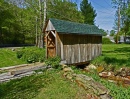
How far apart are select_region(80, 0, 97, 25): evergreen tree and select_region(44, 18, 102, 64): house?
32302 mm

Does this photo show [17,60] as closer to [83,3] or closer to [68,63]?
[68,63]

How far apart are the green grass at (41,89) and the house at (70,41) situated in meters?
4.32

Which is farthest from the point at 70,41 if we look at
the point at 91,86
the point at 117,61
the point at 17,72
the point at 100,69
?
the point at 91,86

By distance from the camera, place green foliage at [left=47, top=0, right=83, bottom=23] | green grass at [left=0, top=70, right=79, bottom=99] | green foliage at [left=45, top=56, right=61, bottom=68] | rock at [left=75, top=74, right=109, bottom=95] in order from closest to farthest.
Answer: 1. green grass at [left=0, top=70, right=79, bottom=99]
2. rock at [left=75, top=74, right=109, bottom=95]
3. green foliage at [left=45, top=56, right=61, bottom=68]
4. green foliage at [left=47, top=0, right=83, bottom=23]

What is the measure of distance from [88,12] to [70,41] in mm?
38281

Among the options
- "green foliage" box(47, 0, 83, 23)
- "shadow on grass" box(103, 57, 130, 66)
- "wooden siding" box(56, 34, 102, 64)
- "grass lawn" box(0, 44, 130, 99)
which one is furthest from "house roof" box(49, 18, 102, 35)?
"green foliage" box(47, 0, 83, 23)

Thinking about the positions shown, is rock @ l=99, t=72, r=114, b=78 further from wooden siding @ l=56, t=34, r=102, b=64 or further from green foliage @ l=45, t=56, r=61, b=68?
green foliage @ l=45, t=56, r=61, b=68

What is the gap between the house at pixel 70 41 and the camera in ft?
45.3

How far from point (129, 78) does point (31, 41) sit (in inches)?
1143

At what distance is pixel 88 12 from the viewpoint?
167 ft

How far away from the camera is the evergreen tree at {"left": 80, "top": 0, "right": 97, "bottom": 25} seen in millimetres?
49469

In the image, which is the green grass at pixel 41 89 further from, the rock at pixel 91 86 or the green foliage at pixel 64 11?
the green foliage at pixel 64 11

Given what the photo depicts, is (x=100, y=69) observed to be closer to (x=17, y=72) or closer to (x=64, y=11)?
(x=17, y=72)


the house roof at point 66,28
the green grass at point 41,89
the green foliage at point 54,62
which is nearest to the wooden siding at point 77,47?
the house roof at point 66,28
